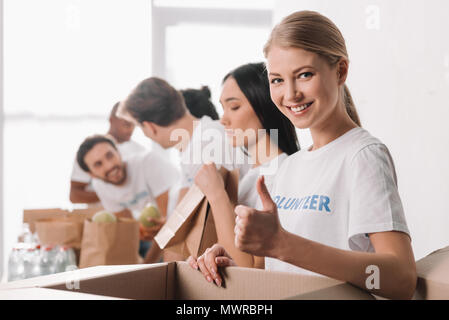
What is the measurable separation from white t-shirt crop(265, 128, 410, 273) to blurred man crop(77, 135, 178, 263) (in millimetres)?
1714

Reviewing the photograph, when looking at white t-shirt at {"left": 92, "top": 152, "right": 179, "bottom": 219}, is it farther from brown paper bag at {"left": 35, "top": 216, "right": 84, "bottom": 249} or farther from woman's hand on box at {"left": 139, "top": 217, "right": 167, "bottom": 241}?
brown paper bag at {"left": 35, "top": 216, "right": 84, "bottom": 249}

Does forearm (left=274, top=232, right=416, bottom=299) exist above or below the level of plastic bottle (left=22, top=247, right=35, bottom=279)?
above

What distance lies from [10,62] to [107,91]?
0.73 metres

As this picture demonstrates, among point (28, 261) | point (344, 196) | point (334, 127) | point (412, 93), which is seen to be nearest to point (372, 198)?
point (344, 196)

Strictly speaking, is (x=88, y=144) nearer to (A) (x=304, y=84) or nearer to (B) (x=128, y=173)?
(B) (x=128, y=173)

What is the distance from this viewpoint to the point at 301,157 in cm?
95

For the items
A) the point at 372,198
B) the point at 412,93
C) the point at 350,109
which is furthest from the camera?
the point at 412,93

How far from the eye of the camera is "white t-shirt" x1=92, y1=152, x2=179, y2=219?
8.51 feet

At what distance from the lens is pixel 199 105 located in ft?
7.32

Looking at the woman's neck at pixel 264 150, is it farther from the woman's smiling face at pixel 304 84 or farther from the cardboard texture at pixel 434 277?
the cardboard texture at pixel 434 277

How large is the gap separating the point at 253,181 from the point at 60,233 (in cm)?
95

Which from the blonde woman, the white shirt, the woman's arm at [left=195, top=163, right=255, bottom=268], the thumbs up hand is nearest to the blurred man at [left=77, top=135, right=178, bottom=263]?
the white shirt

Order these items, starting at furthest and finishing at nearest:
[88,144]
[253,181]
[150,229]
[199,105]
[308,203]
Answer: [88,144] < [150,229] < [199,105] < [253,181] < [308,203]
